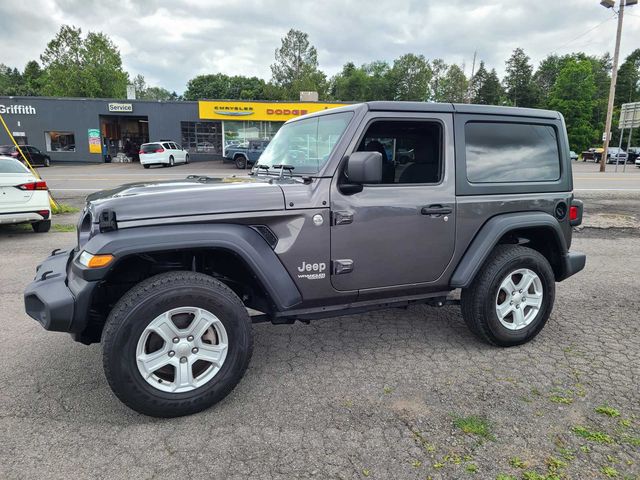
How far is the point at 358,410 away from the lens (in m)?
2.84

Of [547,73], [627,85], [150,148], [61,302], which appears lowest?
[61,302]

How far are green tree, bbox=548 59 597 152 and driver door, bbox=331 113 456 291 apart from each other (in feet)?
211

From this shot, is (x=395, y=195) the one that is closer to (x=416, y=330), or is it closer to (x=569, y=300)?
(x=416, y=330)

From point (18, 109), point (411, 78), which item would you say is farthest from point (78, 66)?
point (411, 78)

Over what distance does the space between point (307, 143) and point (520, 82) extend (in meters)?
80.6

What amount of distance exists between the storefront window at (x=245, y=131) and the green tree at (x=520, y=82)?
166 feet

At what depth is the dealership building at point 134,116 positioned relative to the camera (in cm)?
3575

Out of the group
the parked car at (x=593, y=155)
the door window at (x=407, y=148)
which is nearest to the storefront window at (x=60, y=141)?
the door window at (x=407, y=148)

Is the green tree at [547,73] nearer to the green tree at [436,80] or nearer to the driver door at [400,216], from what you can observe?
the green tree at [436,80]

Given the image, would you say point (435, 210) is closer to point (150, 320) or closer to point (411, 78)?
point (150, 320)

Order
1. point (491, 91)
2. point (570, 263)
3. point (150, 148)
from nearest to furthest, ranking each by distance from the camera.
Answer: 1. point (570, 263)
2. point (150, 148)
3. point (491, 91)

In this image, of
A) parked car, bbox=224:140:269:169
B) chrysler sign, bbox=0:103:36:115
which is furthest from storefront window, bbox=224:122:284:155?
chrysler sign, bbox=0:103:36:115

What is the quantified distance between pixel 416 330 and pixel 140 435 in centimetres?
254

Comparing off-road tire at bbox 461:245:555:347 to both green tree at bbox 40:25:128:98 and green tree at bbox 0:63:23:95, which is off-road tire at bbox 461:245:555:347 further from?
green tree at bbox 0:63:23:95
